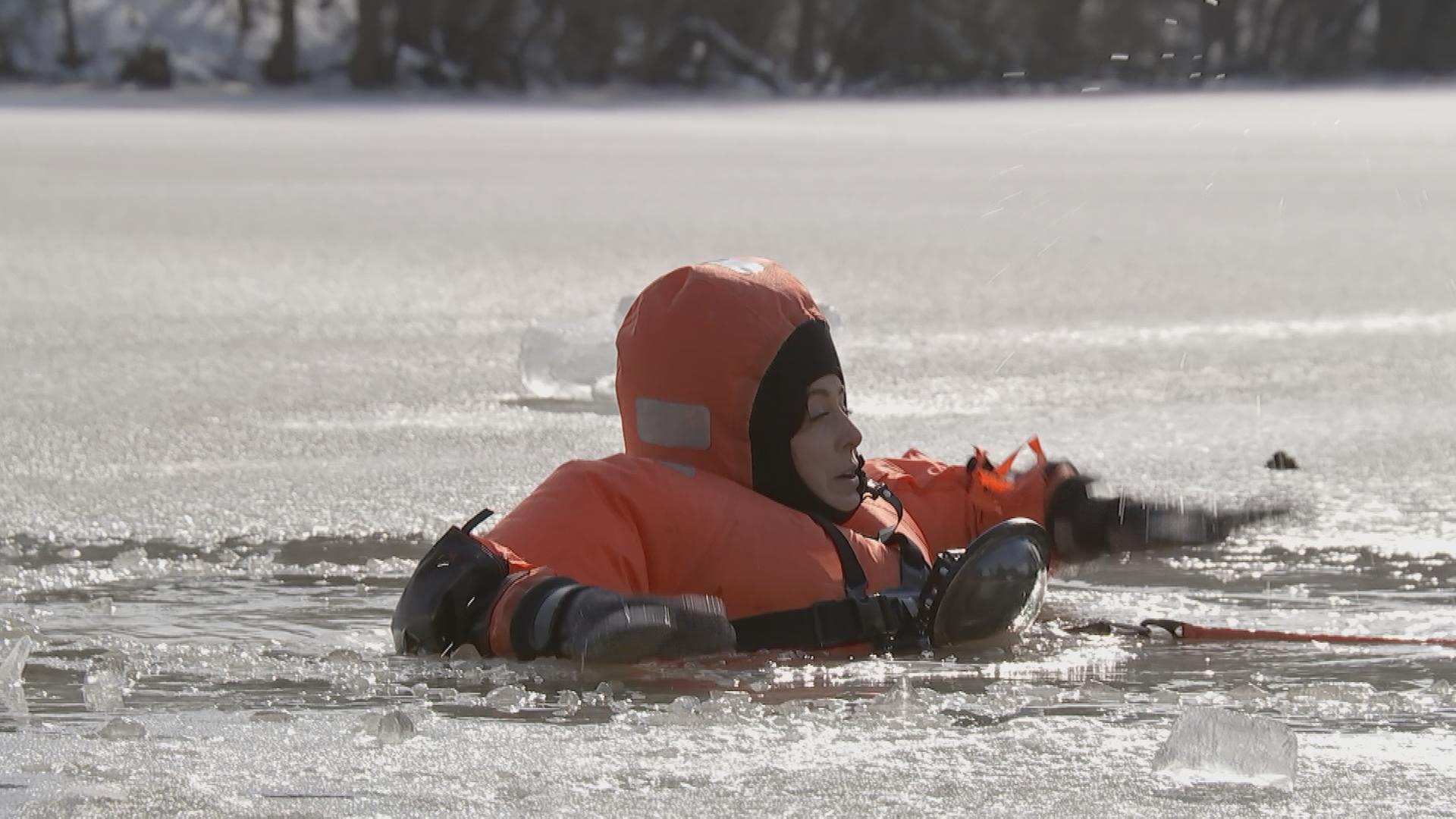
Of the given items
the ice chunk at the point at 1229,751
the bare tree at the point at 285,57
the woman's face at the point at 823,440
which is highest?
the woman's face at the point at 823,440

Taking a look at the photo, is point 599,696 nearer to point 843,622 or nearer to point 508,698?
point 508,698

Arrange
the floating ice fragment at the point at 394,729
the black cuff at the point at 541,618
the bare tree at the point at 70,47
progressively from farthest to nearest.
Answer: the bare tree at the point at 70,47, the black cuff at the point at 541,618, the floating ice fragment at the point at 394,729

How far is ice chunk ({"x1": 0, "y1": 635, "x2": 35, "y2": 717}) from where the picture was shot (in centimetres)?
254

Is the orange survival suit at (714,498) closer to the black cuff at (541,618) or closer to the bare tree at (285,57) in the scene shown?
the black cuff at (541,618)

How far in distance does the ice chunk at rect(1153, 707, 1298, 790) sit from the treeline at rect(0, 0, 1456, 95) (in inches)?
813

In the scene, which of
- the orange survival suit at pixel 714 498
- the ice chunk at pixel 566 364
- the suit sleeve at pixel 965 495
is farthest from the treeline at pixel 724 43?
the orange survival suit at pixel 714 498

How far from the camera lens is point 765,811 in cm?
209

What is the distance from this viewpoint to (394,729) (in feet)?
7.73

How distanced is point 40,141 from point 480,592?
12725 millimetres

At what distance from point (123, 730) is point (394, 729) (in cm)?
29

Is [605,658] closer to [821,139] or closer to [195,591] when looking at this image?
[195,591]

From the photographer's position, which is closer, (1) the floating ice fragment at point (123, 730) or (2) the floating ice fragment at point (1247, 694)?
(1) the floating ice fragment at point (123, 730)

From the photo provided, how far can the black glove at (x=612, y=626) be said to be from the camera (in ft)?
8.52

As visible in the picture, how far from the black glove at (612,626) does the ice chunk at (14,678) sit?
1.88 ft
